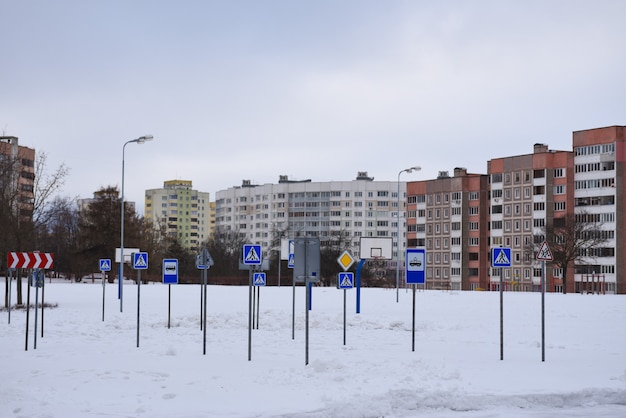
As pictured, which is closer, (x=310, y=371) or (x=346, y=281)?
(x=310, y=371)

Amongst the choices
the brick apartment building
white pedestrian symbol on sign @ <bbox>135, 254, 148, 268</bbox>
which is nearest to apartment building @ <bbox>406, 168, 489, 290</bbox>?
the brick apartment building

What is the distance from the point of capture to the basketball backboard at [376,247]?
1799 inches

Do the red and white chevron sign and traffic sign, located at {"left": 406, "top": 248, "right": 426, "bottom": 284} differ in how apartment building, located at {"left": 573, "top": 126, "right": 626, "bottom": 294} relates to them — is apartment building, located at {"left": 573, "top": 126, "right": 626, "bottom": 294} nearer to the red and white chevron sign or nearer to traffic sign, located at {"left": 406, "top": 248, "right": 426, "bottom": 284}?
traffic sign, located at {"left": 406, "top": 248, "right": 426, "bottom": 284}

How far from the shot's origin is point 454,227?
14812cm

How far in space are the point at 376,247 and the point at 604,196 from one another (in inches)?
3309

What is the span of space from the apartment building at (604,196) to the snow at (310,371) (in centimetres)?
9378

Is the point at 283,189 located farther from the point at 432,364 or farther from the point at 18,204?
the point at 432,364

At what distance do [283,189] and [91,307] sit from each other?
6249 inches

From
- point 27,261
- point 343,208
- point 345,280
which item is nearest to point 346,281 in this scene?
point 345,280

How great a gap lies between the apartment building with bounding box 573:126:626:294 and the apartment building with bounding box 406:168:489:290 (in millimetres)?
21844

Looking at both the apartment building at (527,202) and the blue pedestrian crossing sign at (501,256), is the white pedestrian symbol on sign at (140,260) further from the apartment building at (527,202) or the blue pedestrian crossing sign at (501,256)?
the apartment building at (527,202)

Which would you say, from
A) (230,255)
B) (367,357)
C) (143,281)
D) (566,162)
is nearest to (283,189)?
(230,255)

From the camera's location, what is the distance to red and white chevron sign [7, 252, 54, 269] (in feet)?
68.7

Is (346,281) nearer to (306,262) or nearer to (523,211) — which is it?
(306,262)
